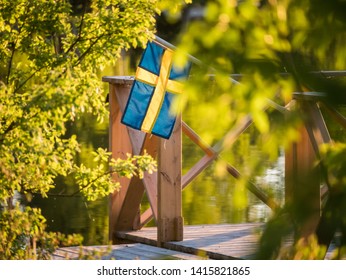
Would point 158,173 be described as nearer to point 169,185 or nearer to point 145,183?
point 169,185

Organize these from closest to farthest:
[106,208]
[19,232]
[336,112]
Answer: [336,112] → [19,232] → [106,208]

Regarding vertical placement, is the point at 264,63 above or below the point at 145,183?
above

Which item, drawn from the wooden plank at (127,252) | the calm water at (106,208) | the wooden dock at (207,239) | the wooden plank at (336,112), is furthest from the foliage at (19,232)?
the calm water at (106,208)

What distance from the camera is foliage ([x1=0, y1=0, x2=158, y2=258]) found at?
4.47 m

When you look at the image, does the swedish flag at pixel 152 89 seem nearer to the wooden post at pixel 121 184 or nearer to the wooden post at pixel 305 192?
the wooden post at pixel 121 184

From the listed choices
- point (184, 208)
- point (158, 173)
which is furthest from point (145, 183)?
point (184, 208)

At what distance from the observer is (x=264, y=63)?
1321 mm

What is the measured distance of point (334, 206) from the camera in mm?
1438

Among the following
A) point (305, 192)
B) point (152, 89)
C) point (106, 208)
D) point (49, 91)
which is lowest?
point (106, 208)

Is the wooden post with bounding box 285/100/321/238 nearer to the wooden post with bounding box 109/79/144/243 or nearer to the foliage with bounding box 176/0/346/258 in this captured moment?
the foliage with bounding box 176/0/346/258

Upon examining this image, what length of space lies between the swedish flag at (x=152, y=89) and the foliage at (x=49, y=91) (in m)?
0.48

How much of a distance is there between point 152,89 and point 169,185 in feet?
2.04

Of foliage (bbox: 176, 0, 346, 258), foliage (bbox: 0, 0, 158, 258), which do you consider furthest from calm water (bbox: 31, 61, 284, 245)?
foliage (bbox: 176, 0, 346, 258)
